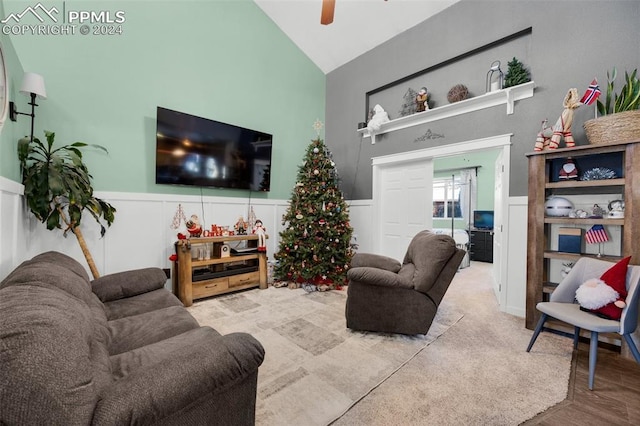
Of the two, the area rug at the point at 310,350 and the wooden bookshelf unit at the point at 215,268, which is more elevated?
the wooden bookshelf unit at the point at 215,268

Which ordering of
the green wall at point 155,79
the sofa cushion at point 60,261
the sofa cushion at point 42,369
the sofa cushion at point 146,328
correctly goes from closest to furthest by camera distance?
the sofa cushion at point 42,369 → the sofa cushion at point 146,328 → the sofa cushion at point 60,261 → the green wall at point 155,79

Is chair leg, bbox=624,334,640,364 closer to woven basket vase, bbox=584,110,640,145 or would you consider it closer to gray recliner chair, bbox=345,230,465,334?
gray recliner chair, bbox=345,230,465,334

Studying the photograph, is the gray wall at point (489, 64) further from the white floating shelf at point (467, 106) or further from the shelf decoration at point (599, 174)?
the shelf decoration at point (599, 174)

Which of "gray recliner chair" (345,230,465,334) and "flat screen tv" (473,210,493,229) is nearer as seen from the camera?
"gray recliner chair" (345,230,465,334)

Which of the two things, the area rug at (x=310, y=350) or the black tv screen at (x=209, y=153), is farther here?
the black tv screen at (x=209, y=153)

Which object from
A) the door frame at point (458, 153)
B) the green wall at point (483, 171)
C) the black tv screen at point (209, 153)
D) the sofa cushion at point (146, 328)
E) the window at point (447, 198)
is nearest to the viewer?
the sofa cushion at point (146, 328)

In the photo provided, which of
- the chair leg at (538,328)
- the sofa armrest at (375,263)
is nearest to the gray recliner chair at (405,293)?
the sofa armrest at (375,263)

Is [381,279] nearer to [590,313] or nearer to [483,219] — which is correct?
[590,313]

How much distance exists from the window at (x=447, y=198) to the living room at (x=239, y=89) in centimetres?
372

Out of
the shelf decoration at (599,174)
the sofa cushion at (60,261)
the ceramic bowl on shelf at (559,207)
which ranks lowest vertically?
the sofa cushion at (60,261)

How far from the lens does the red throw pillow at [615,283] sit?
5.93ft

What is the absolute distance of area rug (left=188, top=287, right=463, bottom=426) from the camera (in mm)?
1547

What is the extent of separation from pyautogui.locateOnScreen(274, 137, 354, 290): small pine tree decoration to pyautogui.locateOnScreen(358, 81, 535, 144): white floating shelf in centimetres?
125

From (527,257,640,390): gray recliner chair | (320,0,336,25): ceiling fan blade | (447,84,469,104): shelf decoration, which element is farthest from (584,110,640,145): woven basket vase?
(320,0,336,25): ceiling fan blade
